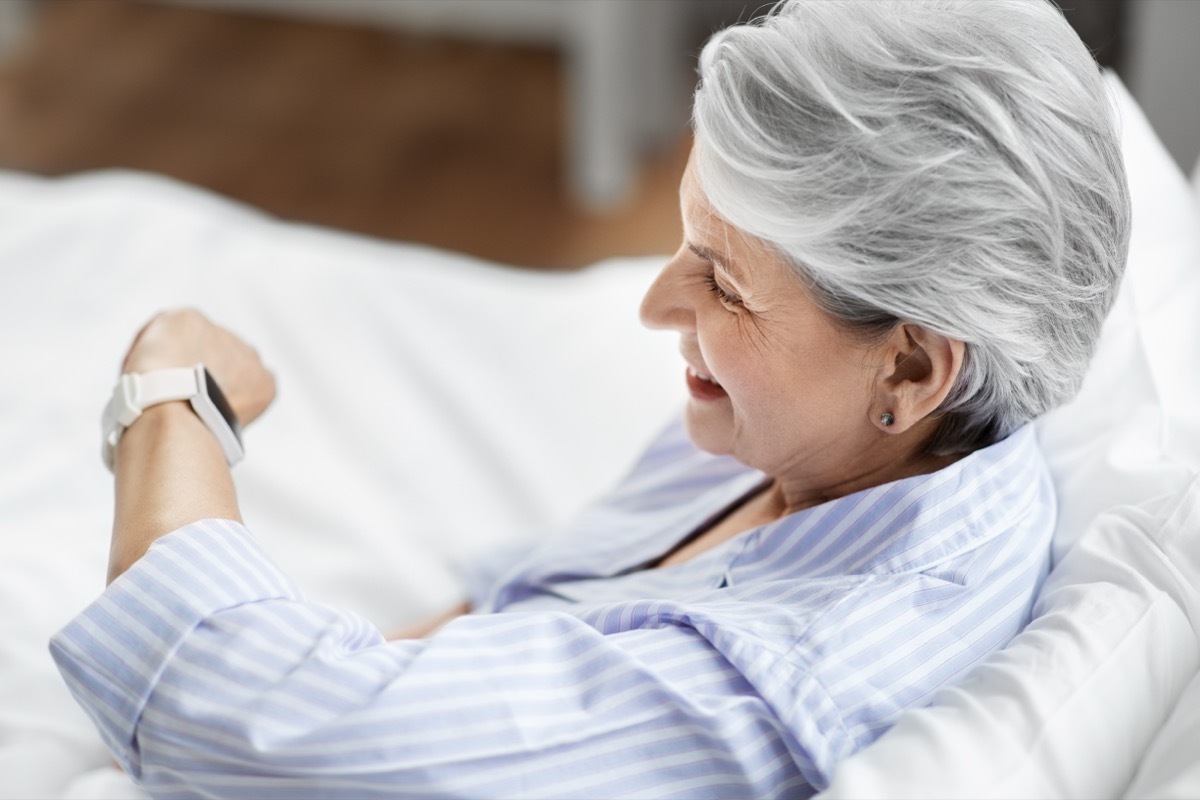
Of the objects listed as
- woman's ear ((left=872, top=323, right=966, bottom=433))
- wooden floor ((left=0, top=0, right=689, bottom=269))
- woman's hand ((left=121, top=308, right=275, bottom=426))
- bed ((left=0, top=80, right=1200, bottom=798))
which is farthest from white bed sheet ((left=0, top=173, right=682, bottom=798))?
wooden floor ((left=0, top=0, right=689, bottom=269))

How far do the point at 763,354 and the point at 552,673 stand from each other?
297 millimetres

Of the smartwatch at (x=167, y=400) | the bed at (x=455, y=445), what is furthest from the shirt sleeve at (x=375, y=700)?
the smartwatch at (x=167, y=400)

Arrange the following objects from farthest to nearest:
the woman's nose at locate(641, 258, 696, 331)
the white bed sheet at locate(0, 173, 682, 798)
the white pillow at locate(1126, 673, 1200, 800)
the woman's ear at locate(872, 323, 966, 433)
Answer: the white bed sheet at locate(0, 173, 682, 798)
the woman's nose at locate(641, 258, 696, 331)
the woman's ear at locate(872, 323, 966, 433)
the white pillow at locate(1126, 673, 1200, 800)

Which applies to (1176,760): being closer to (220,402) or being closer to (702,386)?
(702,386)

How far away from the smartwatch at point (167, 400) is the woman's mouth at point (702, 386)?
1.30ft

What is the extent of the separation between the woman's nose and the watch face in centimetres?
37

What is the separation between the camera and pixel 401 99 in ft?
11.6

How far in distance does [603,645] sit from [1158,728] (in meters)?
0.38

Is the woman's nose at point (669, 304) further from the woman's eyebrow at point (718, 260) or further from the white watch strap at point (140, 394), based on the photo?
the white watch strap at point (140, 394)

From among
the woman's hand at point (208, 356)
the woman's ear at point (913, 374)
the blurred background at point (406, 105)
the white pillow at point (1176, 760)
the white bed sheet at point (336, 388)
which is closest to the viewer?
the white pillow at point (1176, 760)

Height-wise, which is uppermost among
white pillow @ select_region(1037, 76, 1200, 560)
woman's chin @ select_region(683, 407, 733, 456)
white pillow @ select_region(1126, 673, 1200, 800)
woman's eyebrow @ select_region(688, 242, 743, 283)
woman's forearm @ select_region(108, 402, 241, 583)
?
woman's eyebrow @ select_region(688, 242, 743, 283)

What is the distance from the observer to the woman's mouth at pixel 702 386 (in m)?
1.12

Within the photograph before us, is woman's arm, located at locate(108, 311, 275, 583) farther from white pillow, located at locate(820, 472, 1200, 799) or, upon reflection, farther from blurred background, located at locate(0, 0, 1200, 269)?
blurred background, located at locate(0, 0, 1200, 269)

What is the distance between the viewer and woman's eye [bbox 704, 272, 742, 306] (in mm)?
996
